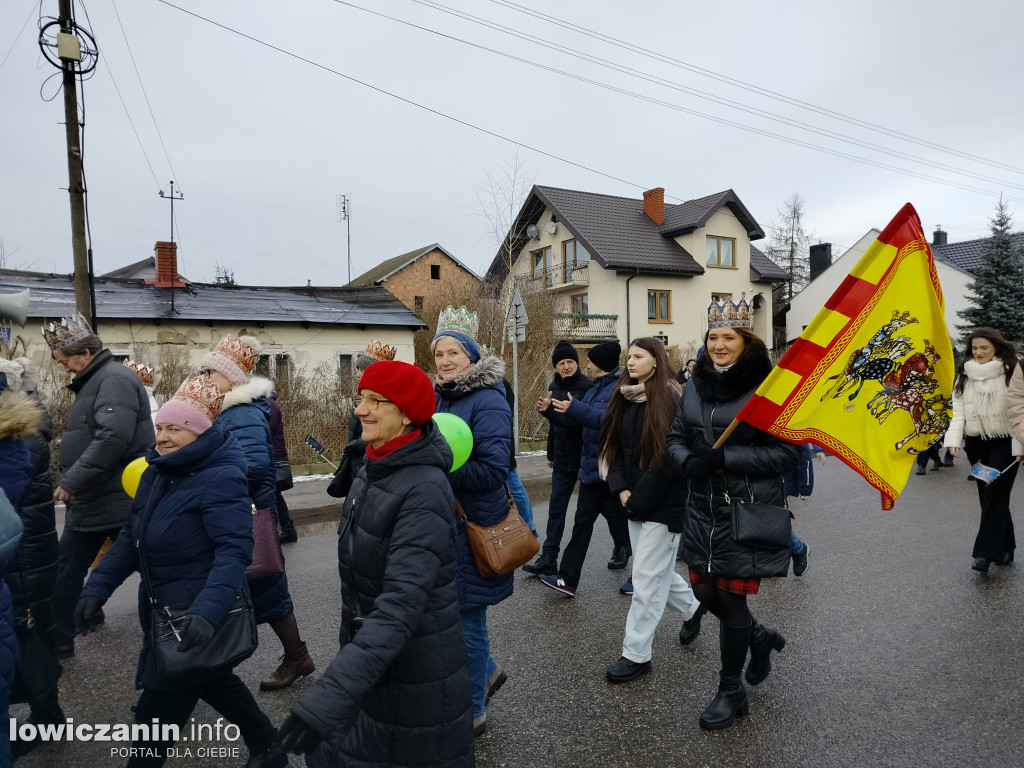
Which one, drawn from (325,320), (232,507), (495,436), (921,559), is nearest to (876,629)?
(921,559)

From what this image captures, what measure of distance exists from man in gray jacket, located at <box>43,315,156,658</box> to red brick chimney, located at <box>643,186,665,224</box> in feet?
112

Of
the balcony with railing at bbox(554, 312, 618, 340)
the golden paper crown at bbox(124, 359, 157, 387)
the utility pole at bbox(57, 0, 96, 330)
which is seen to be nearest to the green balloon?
the golden paper crown at bbox(124, 359, 157, 387)

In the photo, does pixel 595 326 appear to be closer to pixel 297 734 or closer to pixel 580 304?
pixel 580 304

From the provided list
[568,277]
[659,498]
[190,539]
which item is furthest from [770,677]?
[568,277]

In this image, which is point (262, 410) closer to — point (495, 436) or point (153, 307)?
point (495, 436)

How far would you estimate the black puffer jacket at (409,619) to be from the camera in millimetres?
2080

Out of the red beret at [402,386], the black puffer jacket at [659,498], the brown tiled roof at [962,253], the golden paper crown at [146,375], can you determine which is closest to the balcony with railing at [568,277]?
the brown tiled roof at [962,253]

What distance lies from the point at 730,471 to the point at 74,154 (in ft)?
34.5

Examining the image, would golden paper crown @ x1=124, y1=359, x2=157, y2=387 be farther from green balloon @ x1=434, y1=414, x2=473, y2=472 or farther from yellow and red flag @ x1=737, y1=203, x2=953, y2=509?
yellow and red flag @ x1=737, y1=203, x2=953, y2=509

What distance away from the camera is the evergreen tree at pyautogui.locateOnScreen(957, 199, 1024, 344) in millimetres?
23484

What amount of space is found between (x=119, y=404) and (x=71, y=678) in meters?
1.59

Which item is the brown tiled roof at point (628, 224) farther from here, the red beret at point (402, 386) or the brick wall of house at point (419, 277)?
the red beret at point (402, 386)

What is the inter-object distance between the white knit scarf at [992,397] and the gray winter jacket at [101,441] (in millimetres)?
6310

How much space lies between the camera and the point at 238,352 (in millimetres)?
4320
